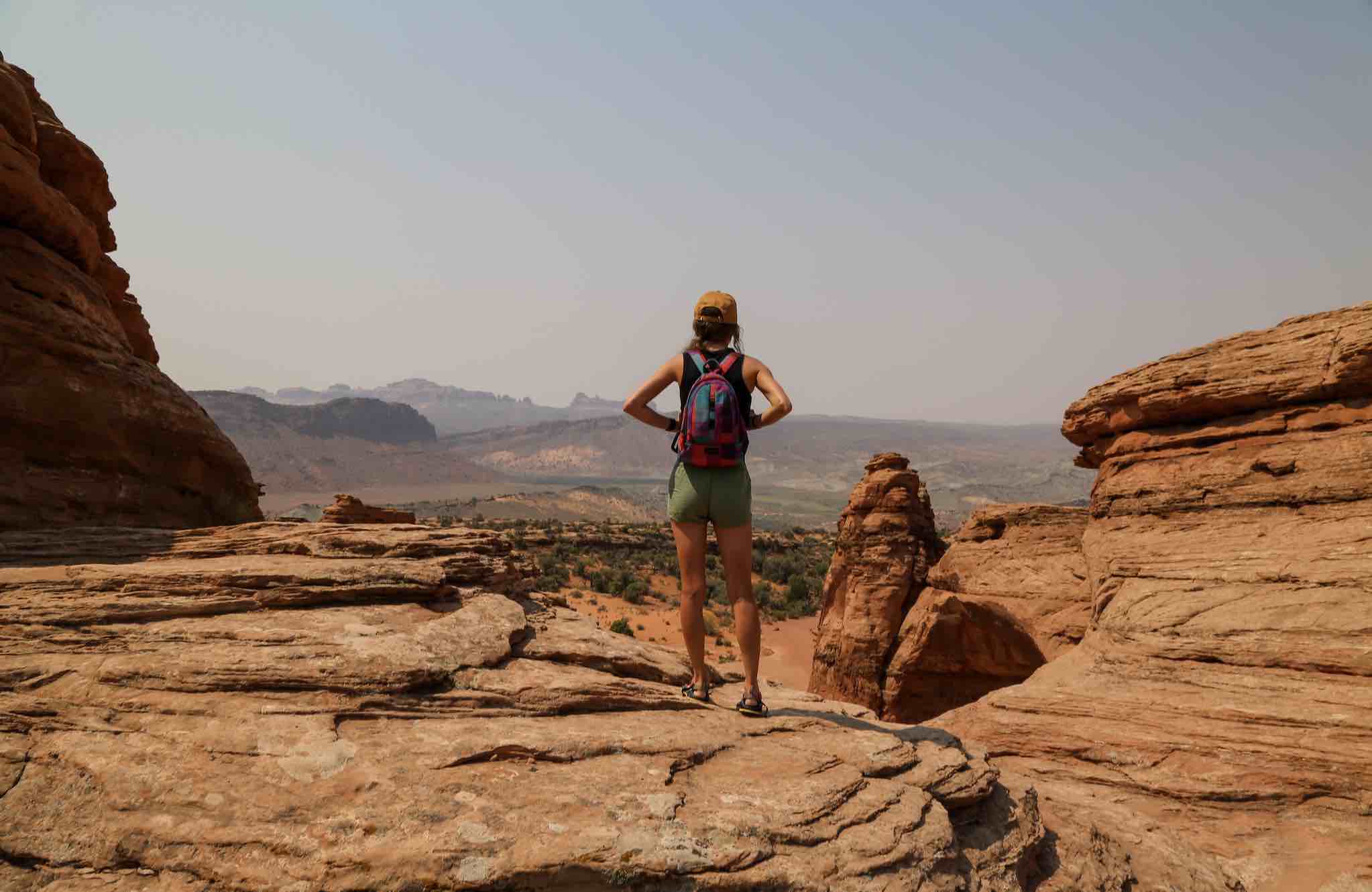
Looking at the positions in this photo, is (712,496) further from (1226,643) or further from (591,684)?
(1226,643)

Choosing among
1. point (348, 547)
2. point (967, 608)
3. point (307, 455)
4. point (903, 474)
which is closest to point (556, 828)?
point (348, 547)

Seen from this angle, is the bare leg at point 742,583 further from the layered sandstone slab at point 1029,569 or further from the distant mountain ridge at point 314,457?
the distant mountain ridge at point 314,457

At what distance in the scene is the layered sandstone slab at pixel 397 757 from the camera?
11.2 ft

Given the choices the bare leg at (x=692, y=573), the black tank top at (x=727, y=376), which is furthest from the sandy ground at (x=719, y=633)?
the black tank top at (x=727, y=376)

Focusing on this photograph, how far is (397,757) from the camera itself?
13.1 ft

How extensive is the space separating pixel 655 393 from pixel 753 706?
222cm

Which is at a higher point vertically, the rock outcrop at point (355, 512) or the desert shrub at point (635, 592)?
the rock outcrop at point (355, 512)

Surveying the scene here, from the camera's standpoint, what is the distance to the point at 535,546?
139 feet

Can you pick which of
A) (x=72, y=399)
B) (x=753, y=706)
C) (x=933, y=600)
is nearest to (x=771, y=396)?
(x=753, y=706)

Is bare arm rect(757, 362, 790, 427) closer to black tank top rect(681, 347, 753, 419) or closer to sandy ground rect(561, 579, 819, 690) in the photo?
black tank top rect(681, 347, 753, 419)

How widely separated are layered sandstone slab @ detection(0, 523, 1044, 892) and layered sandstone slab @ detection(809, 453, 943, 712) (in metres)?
9.79

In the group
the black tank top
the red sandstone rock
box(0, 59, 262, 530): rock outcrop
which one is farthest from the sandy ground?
the black tank top

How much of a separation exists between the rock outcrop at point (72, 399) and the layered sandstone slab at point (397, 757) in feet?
5.41

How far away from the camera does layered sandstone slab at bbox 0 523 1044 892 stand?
3.42 m
